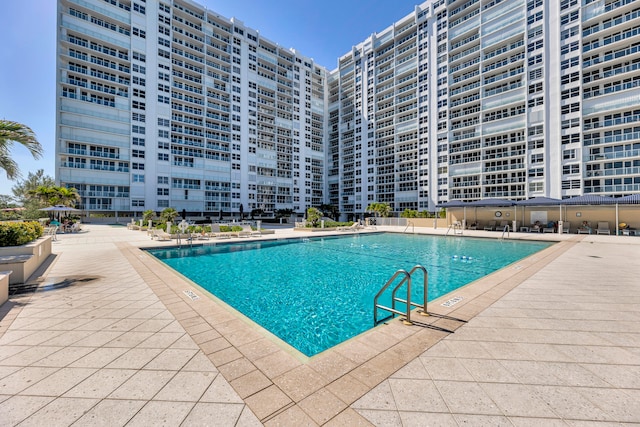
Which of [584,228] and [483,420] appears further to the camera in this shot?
[584,228]

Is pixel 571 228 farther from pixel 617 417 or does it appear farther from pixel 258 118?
pixel 258 118

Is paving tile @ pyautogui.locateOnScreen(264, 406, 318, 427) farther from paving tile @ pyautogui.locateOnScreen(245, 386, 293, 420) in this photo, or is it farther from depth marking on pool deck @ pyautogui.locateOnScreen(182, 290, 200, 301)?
depth marking on pool deck @ pyautogui.locateOnScreen(182, 290, 200, 301)

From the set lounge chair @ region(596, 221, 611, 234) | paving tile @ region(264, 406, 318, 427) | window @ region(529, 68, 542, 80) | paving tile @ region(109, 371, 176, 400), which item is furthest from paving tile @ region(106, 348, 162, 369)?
window @ region(529, 68, 542, 80)

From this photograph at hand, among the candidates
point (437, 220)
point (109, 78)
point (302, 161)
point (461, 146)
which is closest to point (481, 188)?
point (461, 146)

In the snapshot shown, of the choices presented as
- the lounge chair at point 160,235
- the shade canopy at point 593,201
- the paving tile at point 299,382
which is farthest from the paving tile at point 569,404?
the shade canopy at point 593,201

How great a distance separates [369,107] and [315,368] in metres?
63.9

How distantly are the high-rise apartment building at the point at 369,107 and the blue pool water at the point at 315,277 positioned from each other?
91.8 ft

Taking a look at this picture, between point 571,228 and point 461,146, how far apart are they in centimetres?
2295

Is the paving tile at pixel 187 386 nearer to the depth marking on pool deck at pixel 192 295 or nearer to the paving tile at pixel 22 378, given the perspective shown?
the paving tile at pixel 22 378

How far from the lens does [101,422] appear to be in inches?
91.5

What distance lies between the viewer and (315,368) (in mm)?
3203

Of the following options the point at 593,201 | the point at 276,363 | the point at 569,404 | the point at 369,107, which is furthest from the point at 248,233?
the point at 369,107

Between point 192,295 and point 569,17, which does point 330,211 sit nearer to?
point 569,17

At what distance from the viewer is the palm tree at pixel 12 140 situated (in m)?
7.68
